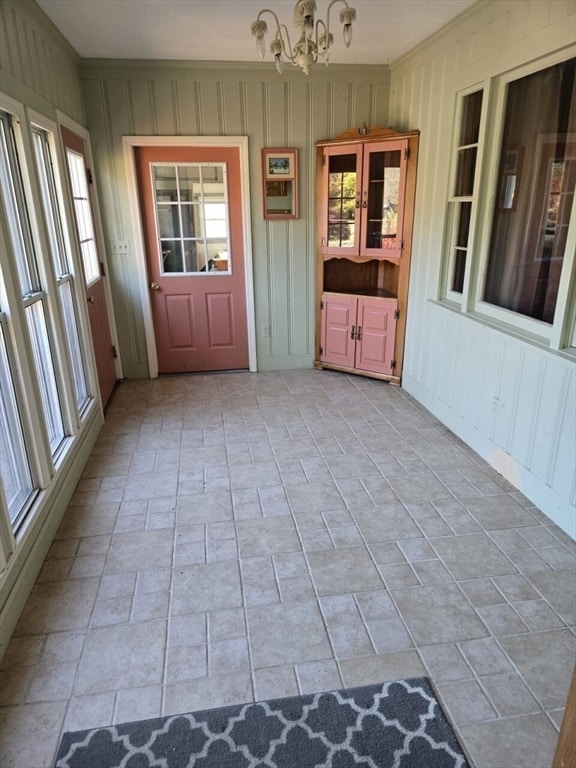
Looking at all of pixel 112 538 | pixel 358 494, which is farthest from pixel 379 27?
pixel 112 538

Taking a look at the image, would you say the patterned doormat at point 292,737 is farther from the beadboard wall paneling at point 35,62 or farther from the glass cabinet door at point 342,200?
the glass cabinet door at point 342,200

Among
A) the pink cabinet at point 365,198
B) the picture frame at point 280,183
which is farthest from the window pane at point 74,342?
the pink cabinet at point 365,198

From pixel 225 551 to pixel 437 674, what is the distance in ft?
3.63

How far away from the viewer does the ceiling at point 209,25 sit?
10.2ft

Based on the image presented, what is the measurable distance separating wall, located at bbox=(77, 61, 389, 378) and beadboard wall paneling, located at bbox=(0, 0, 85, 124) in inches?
16.6

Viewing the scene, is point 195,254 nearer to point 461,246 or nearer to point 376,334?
point 376,334

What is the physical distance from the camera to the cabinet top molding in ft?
13.6

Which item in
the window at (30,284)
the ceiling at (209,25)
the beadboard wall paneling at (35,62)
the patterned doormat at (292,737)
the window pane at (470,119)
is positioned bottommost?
the patterned doormat at (292,737)

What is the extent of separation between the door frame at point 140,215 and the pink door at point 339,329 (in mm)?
720

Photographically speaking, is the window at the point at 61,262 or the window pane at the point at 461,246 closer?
the window at the point at 61,262

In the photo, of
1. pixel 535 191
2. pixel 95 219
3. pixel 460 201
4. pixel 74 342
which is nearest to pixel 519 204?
pixel 535 191

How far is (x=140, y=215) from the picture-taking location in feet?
15.0

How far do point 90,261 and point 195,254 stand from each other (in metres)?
0.98

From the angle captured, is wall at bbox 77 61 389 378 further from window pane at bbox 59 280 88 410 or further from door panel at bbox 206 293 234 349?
window pane at bbox 59 280 88 410
